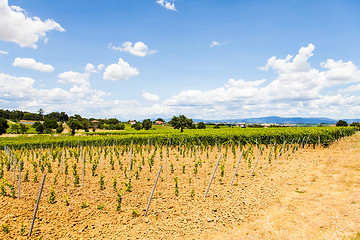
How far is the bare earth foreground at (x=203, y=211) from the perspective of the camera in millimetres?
6281

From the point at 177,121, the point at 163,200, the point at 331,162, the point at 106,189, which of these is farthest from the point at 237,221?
the point at 177,121

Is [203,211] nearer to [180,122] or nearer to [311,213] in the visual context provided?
[311,213]

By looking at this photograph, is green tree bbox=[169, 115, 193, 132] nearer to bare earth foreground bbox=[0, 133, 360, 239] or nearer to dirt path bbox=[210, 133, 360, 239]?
bare earth foreground bbox=[0, 133, 360, 239]

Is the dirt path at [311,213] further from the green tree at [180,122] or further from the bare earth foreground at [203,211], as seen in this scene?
the green tree at [180,122]

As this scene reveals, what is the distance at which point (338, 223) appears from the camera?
6.50m

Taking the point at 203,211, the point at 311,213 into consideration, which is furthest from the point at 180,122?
the point at 311,213

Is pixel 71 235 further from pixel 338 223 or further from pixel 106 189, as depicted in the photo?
pixel 338 223

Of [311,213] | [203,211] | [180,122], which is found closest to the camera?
[311,213]

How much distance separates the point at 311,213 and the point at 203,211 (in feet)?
12.3

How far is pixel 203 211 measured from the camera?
7.62m

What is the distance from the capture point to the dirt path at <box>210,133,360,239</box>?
20.3 feet

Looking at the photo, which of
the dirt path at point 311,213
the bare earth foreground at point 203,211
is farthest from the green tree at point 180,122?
the dirt path at point 311,213

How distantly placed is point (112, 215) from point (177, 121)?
50566 mm

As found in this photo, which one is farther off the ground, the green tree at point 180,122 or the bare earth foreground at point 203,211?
the green tree at point 180,122
